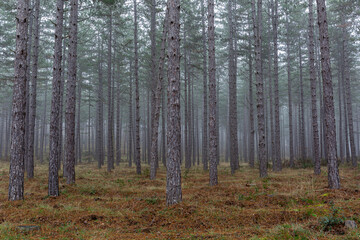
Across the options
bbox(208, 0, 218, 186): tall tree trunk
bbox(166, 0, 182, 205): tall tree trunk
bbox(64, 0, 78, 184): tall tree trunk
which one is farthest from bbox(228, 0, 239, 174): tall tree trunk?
bbox(64, 0, 78, 184): tall tree trunk

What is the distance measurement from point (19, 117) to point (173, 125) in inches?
190

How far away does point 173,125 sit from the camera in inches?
248

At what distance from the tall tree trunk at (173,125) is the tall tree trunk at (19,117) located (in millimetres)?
4637

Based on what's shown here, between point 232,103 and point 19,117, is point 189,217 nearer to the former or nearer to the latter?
point 19,117

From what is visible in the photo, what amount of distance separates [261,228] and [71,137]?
29.2ft

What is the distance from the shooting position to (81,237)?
4.24 meters

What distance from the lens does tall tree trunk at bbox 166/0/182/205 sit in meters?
6.27

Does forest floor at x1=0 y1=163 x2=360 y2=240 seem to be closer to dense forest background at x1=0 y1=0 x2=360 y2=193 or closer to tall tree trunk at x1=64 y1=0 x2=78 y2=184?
tall tree trunk at x1=64 y1=0 x2=78 y2=184

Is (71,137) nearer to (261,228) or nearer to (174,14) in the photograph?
(174,14)

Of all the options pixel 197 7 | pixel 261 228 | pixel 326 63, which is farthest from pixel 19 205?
pixel 197 7

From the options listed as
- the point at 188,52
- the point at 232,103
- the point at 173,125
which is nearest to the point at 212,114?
the point at 173,125

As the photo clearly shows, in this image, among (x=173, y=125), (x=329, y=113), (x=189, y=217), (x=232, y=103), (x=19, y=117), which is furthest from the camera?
(x=232, y=103)

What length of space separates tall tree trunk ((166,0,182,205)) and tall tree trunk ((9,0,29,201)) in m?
4.64

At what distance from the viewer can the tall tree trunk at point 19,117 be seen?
7141mm
